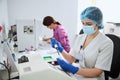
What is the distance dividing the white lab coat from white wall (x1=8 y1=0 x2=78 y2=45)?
6.36 feet

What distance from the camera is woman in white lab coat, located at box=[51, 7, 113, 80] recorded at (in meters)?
1.39

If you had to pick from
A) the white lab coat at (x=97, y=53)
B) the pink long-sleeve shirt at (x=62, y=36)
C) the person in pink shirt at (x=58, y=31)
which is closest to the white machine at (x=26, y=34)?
the person in pink shirt at (x=58, y=31)

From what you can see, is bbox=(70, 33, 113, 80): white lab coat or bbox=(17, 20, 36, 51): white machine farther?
bbox=(17, 20, 36, 51): white machine

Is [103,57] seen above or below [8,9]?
below

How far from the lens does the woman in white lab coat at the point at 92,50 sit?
139 centimetres

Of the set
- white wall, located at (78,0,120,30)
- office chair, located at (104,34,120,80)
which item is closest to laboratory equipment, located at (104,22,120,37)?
white wall, located at (78,0,120,30)

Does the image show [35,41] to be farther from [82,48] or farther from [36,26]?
[82,48]

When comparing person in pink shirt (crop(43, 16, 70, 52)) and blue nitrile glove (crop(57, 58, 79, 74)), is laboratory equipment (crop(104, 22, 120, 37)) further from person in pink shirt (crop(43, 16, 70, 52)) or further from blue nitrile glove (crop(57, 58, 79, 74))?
blue nitrile glove (crop(57, 58, 79, 74))

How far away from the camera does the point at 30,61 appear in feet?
4.24

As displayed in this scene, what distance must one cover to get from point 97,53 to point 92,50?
6 cm

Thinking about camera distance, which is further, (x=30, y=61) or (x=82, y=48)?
(x=82, y=48)

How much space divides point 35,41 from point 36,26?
0.68 feet

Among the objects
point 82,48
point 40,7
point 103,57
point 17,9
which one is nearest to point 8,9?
point 17,9

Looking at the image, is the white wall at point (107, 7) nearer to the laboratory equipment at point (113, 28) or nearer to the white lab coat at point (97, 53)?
the laboratory equipment at point (113, 28)
